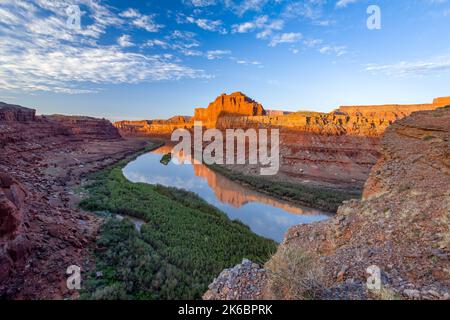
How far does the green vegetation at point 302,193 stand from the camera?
19.3m

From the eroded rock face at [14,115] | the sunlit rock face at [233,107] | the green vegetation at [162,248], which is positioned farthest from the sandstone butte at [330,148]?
the sunlit rock face at [233,107]

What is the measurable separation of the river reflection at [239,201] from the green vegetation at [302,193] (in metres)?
0.87

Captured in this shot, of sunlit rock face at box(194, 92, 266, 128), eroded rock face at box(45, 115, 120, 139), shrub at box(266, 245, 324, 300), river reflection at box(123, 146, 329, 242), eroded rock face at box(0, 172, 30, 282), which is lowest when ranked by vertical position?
river reflection at box(123, 146, 329, 242)

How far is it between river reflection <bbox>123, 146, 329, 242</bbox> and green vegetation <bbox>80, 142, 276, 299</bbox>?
198 centimetres

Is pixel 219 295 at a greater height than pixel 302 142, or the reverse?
pixel 302 142

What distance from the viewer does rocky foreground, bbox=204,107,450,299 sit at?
3.44 meters

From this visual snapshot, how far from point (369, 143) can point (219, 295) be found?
36178mm

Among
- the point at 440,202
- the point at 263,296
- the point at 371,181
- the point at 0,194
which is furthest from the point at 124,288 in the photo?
the point at 371,181

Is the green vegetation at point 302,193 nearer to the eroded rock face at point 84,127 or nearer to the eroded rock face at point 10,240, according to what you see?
the eroded rock face at point 10,240

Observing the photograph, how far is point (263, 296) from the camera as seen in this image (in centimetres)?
345

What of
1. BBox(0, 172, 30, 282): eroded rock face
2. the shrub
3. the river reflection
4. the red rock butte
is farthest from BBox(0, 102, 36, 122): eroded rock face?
the red rock butte

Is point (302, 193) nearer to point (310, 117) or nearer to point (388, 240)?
point (388, 240)

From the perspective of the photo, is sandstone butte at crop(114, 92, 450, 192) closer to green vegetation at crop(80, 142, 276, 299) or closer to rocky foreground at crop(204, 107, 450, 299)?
rocky foreground at crop(204, 107, 450, 299)
